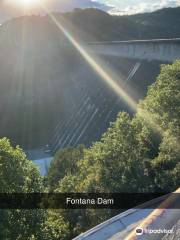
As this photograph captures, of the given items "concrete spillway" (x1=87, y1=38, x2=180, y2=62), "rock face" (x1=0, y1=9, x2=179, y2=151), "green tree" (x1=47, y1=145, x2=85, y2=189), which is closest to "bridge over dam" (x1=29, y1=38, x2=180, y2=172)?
"concrete spillway" (x1=87, y1=38, x2=180, y2=62)

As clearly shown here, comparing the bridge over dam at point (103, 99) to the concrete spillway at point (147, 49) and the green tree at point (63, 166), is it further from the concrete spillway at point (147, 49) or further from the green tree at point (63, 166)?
the green tree at point (63, 166)

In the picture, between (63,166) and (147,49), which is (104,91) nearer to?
(147,49)

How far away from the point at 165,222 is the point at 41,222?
1098cm

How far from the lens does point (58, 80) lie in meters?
94.1

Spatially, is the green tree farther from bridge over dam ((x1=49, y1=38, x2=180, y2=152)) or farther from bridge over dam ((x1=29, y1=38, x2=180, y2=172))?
bridge over dam ((x1=49, y1=38, x2=180, y2=152))

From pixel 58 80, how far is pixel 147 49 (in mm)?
34132

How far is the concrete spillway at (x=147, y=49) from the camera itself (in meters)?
55.7

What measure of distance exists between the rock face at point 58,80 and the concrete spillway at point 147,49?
1.36 metres

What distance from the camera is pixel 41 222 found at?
2162 centimetres

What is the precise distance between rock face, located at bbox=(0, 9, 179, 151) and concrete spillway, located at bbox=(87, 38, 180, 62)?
136 centimetres

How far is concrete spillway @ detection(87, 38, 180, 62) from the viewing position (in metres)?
55.7

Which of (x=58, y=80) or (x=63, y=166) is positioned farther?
(x=58, y=80)

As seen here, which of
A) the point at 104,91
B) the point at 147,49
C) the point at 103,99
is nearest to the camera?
the point at 103,99

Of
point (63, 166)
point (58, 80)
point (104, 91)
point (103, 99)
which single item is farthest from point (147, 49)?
point (58, 80)
